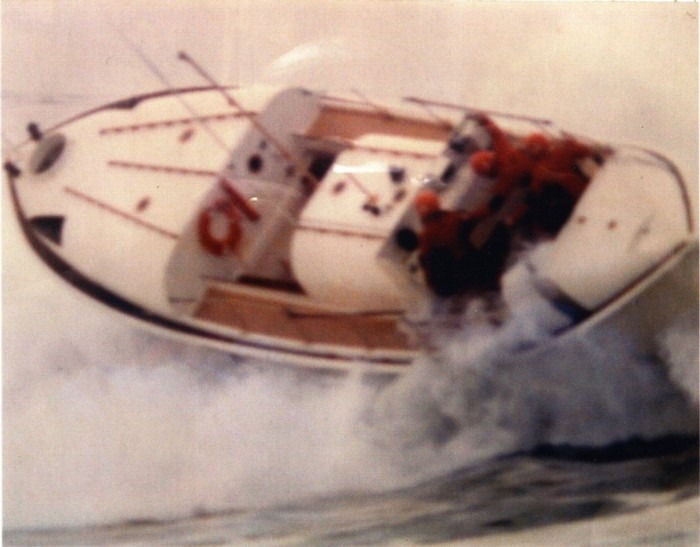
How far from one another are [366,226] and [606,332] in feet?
1.17

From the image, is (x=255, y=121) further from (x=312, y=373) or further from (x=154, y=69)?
(x=312, y=373)

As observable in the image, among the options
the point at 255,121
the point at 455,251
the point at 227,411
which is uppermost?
the point at 255,121

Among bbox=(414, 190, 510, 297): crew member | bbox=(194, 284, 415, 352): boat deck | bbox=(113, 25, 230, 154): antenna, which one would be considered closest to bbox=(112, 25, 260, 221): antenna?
bbox=(113, 25, 230, 154): antenna

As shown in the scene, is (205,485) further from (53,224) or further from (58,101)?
(58,101)

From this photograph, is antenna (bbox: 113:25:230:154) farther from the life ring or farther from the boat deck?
the boat deck

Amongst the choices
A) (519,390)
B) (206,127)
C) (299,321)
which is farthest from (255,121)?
(519,390)

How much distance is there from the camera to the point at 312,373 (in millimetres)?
1084

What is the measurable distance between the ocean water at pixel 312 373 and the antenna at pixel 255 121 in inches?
0.6

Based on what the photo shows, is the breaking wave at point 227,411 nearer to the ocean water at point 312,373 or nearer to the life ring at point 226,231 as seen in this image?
the ocean water at point 312,373

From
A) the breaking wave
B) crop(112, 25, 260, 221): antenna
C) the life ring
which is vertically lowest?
the breaking wave

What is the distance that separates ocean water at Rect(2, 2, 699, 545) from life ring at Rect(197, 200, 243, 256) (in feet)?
0.46

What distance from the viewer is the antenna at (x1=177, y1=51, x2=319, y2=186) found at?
42.0 inches

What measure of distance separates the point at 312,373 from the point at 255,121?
0.34 metres

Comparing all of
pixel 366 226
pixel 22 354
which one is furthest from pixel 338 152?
pixel 22 354
